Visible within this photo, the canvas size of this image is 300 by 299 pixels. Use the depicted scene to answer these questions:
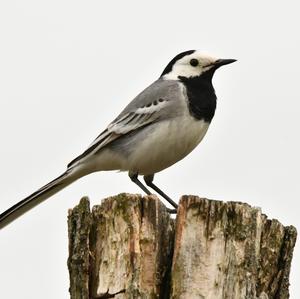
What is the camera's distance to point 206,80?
35.4 ft

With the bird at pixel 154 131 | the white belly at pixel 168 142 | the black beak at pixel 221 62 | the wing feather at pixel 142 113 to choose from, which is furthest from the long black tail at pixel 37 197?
the black beak at pixel 221 62

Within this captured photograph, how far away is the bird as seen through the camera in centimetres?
991

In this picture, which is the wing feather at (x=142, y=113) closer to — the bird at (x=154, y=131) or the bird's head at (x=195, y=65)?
the bird at (x=154, y=131)

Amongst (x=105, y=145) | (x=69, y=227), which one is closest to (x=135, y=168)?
(x=105, y=145)

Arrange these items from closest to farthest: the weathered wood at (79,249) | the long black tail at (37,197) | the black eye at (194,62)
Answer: the weathered wood at (79,249) < the long black tail at (37,197) < the black eye at (194,62)

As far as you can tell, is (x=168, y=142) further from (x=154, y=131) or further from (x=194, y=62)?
(x=194, y=62)

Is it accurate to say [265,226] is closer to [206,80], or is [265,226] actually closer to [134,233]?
[134,233]

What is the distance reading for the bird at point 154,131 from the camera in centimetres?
991

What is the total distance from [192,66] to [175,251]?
4954mm

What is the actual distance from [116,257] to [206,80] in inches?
194

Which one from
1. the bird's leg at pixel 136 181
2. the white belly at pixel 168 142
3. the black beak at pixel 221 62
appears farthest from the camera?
the black beak at pixel 221 62

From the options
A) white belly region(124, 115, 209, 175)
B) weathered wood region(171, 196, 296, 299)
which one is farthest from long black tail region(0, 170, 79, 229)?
weathered wood region(171, 196, 296, 299)

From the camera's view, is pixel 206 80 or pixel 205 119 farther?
pixel 206 80

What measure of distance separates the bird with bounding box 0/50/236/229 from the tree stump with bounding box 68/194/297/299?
3179 millimetres
